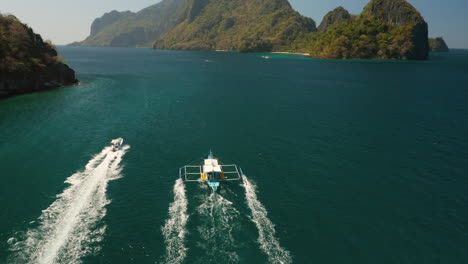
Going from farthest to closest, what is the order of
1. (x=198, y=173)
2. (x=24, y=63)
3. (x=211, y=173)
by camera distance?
(x=24, y=63)
(x=198, y=173)
(x=211, y=173)

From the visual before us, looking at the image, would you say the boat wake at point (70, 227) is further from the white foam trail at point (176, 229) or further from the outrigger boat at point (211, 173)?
the outrigger boat at point (211, 173)

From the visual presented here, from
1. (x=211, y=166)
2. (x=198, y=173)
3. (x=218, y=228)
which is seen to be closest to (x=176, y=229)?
(x=218, y=228)

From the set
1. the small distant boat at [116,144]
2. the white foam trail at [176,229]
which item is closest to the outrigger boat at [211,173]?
the white foam trail at [176,229]

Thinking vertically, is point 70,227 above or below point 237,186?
below

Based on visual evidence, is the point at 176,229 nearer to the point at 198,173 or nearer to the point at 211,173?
the point at 211,173

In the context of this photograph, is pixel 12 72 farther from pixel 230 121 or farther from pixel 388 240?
pixel 388 240
